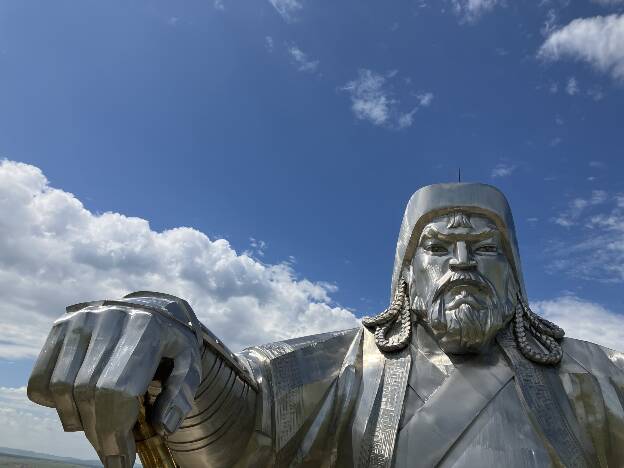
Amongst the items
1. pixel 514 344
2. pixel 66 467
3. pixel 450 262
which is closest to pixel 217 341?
pixel 450 262

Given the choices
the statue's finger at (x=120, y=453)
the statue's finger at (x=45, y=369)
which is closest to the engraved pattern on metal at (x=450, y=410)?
the statue's finger at (x=120, y=453)

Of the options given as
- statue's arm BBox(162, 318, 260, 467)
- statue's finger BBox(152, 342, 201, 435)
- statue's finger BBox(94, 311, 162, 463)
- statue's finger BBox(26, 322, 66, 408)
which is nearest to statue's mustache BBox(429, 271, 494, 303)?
statue's arm BBox(162, 318, 260, 467)

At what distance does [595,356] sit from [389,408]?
1.87 m

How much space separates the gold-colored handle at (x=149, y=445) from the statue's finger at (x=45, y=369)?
0.58m

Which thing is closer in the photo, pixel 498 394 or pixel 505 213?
pixel 498 394

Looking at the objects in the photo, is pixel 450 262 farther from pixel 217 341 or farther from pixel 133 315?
pixel 133 315

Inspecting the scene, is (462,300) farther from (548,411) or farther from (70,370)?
(70,370)

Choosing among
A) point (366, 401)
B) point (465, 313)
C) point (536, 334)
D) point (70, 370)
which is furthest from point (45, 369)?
point (536, 334)

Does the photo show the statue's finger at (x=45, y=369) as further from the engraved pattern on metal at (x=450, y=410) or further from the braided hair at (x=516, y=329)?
the braided hair at (x=516, y=329)

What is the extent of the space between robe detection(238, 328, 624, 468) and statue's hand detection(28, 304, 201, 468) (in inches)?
60.7

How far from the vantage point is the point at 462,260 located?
16.0 ft

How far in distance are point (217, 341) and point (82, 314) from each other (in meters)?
1.11

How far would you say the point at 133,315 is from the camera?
309cm

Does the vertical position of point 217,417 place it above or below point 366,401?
below
